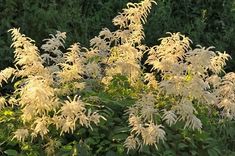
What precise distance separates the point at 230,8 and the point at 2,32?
2.76 m

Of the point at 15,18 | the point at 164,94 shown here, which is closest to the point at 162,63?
the point at 164,94

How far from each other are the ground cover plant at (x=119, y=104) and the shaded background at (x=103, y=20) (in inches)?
64.5

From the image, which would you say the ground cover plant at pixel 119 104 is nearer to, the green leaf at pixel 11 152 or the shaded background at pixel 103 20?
the green leaf at pixel 11 152

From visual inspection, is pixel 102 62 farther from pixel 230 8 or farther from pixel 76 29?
pixel 230 8

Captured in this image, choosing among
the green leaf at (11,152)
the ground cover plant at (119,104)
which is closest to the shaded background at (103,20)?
the ground cover plant at (119,104)

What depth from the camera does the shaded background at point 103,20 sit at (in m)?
6.00

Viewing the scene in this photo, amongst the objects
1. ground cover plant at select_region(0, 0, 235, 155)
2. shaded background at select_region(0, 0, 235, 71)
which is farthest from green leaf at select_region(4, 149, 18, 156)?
shaded background at select_region(0, 0, 235, 71)

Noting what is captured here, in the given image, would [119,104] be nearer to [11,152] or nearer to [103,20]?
[11,152]

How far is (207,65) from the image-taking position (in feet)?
12.7

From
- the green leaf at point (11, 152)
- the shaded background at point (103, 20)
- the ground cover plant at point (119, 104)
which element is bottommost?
the green leaf at point (11, 152)

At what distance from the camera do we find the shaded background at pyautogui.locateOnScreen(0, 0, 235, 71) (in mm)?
6004

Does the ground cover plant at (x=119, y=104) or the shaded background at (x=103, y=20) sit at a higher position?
the shaded background at (x=103, y=20)

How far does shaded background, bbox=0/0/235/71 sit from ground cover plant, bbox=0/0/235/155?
164cm

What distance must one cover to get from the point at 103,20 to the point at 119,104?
2.65 m
